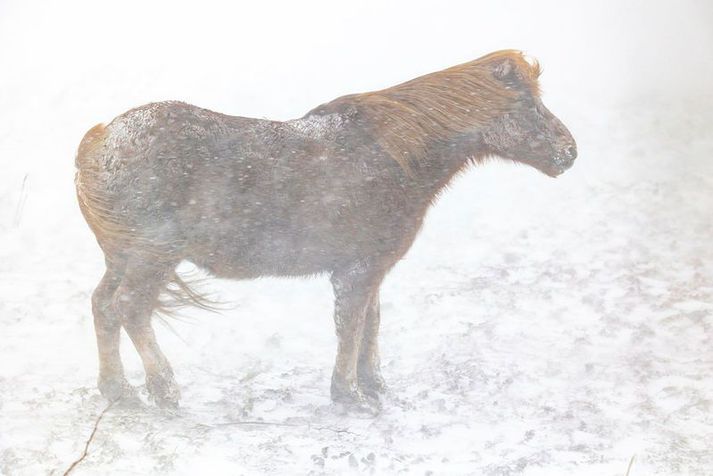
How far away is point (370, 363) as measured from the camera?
4.40m

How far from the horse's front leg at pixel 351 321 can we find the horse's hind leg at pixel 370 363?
0.11m

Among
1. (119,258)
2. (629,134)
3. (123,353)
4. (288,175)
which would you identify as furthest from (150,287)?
(629,134)

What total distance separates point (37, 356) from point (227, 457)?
5.44 ft

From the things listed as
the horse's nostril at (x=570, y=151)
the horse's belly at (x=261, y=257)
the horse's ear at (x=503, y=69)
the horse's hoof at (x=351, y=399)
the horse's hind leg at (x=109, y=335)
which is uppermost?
the horse's ear at (x=503, y=69)

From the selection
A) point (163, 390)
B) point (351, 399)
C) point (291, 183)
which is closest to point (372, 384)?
point (351, 399)

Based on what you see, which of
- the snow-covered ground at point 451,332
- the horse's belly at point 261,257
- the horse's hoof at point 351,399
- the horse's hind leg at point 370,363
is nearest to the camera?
the snow-covered ground at point 451,332

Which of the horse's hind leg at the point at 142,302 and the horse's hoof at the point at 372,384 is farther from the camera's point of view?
the horse's hoof at the point at 372,384

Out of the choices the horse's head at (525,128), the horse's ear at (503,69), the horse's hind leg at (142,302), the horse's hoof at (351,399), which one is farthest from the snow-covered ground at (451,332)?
the horse's ear at (503,69)

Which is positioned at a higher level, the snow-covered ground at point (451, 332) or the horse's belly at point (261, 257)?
the horse's belly at point (261, 257)

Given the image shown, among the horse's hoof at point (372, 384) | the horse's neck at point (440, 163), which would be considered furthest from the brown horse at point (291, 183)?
the horse's hoof at point (372, 384)

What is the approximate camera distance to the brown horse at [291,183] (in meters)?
3.87

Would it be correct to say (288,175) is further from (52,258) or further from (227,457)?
(52,258)

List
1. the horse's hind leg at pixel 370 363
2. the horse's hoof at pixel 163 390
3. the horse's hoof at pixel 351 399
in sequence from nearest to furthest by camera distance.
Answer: the horse's hoof at pixel 163 390, the horse's hoof at pixel 351 399, the horse's hind leg at pixel 370 363

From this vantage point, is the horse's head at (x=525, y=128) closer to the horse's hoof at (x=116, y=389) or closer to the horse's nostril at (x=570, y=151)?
the horse's nostril at (x=570, y=151)
